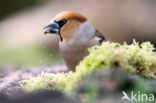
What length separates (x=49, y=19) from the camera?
16281 mm

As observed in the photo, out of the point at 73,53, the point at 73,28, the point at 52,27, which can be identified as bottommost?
the point at 73,53

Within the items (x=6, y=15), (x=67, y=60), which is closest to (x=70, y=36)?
(x=67, y=60)

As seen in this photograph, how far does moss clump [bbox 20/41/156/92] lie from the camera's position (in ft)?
13.4

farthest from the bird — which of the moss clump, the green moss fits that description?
the green moss

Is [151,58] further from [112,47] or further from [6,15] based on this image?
[6,15]

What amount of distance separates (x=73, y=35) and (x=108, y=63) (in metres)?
1.92

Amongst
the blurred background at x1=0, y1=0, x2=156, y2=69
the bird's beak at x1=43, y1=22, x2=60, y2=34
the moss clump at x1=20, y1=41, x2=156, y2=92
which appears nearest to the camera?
the moss clump at x1=20, y1=41, x2=156, y2=92

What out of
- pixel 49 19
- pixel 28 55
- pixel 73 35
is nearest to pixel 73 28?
pixel 73 35

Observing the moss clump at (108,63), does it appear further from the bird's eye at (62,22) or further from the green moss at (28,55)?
the green moss at (28,55)

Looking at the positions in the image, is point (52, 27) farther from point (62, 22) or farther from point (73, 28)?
point (73, 28)

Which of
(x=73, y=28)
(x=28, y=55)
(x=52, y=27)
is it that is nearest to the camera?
(x=52, y=27)

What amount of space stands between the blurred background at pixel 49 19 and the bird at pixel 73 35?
7.31 meters

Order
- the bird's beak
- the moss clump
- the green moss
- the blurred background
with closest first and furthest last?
the moss clump
the bird's beak
the green moss
the blurred background

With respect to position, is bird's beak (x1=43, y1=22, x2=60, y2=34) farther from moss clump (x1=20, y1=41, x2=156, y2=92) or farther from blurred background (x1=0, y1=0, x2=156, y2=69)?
blurred background (x1=0, y1=0, x2=156, y2=69)
